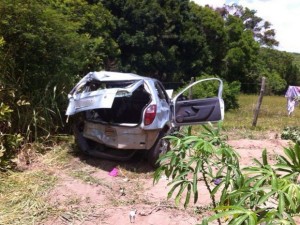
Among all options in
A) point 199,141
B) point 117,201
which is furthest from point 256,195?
point 117,201

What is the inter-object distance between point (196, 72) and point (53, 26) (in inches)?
793

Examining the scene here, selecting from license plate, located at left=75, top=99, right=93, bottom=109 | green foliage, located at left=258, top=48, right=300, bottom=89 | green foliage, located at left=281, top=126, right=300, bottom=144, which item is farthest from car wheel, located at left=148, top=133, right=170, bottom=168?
green foliage, located at left=258, top=48, right=300, bottom=89

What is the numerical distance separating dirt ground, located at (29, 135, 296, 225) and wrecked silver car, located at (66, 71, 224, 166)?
1.10 feet

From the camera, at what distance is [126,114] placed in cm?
758

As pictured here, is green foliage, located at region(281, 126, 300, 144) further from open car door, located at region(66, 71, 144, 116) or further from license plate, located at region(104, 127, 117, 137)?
Result: license plate, located at region(104, 127, 117, 137)

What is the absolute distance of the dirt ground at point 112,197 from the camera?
4.97 m

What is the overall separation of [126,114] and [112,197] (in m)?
2.16

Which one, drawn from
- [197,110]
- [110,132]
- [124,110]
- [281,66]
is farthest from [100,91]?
[281,66]

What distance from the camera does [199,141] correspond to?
241 cm

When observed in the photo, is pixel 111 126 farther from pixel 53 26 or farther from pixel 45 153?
pixel 53 26

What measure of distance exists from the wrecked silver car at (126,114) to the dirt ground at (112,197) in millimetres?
336

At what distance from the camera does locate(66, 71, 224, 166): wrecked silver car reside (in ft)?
21.7

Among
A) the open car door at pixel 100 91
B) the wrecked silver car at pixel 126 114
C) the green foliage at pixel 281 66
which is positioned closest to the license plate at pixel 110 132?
the wrecked silver car at pixel 126 114

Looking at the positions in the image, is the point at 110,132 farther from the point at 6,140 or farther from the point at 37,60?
the point at 37,60
